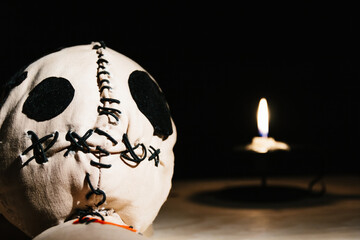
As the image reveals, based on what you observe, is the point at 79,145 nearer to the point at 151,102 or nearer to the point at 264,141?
Result: the point at 151,102

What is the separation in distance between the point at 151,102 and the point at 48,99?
31 cm

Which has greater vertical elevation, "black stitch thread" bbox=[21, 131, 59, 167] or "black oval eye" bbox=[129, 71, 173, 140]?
"black oval eye" bbox=[129, 71, 173, 140]

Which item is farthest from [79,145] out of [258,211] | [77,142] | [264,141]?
[264,141]

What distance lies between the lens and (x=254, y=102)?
349 centimetres

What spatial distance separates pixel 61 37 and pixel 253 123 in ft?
4.41

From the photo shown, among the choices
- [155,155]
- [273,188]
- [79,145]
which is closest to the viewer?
[79,145]

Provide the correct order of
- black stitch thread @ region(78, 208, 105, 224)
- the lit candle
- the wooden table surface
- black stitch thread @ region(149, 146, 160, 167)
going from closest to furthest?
black stitch thread @ region(78, 208, 105, 224) < black stitch thread @ region(149, 146, 160, 167) < the wooden table surface < the lit candle

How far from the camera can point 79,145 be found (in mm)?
1504

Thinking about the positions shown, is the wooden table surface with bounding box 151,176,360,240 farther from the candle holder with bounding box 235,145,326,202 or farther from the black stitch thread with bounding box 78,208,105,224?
the black stitch thread with bounding box 78,208,105,224

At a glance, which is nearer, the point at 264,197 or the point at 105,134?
the point at 105,134

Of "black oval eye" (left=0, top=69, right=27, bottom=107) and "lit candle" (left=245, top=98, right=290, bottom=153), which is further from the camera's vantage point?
"lit candle" (left=245, top=98, right=290, bottom=153)

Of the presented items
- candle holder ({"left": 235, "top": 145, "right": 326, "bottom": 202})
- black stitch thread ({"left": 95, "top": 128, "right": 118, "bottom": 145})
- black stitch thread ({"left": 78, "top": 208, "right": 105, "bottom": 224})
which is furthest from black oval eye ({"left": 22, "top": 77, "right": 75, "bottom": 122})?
candle holder ({"left": 235, "top": 145, "right": 326, "bottom": 202})

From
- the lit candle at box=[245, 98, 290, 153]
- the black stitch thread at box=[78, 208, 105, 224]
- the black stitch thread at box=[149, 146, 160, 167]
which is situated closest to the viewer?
the black stitch thread at box=[78, 208, 105, 224]

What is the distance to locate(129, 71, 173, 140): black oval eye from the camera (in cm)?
167
